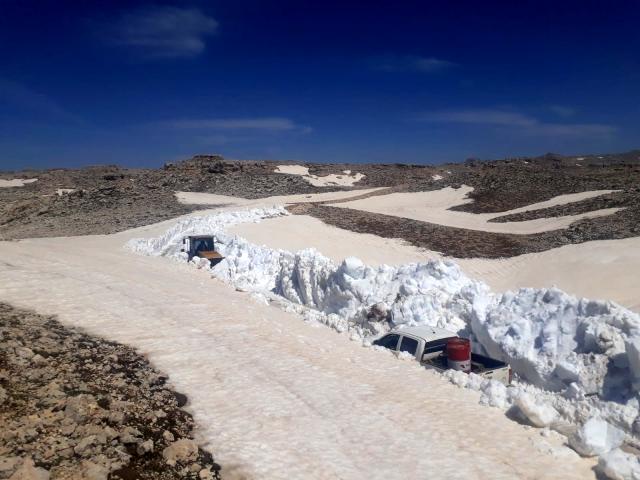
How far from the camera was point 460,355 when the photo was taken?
27.6ft

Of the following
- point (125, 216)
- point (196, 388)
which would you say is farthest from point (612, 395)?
point (125, 216)

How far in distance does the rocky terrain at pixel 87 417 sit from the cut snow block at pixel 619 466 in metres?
4.12

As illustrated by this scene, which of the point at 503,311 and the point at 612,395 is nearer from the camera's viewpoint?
the point at 612,395

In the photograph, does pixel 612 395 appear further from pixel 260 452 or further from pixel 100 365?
pixel 100 365

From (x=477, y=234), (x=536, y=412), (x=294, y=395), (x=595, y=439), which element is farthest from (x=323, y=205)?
(x=595, y=439)

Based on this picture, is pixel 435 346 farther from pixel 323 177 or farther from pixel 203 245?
pixel 323 177

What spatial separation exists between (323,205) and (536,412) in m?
22.7

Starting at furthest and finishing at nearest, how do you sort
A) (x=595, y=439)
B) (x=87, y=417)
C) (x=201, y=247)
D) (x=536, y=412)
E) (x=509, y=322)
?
(x=201, y=247)
(x=509, y=322)
(x=536, y=412)
(x=595, y=439)
(x=87, y=417)

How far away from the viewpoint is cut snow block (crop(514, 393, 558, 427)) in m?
6.66

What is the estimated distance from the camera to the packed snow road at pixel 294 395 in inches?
227

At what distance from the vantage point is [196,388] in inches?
284

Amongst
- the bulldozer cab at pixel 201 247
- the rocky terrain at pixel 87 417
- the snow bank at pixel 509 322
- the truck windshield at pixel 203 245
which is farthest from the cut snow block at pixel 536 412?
the truck windshield at pixel 203 245

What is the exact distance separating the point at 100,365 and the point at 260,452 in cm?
305

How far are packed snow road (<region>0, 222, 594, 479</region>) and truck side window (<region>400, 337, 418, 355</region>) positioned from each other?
1.17 ft
